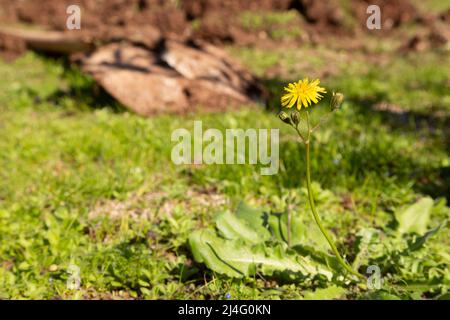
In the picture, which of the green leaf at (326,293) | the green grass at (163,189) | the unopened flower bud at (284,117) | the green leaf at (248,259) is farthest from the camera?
the green grass at (163,189)

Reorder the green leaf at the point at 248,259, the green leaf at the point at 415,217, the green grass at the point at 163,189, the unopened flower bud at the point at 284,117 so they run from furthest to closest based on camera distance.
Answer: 1. the green leaf at the point at 415,217
2. the green grass at the point at 163,189
3. the green leaf at the point at 248,259
4. the unopened flower bud at the point at 284,117

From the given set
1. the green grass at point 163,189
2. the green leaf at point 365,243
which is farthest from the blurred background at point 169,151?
the green leaf at point 365,243

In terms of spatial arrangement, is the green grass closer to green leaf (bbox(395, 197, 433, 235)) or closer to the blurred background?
the blurred background

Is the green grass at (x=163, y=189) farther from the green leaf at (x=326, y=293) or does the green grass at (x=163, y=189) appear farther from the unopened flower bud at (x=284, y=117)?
the unopened flower bud at (x=284, y=117)

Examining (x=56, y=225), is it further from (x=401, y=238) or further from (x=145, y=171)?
(x=401, y=238)

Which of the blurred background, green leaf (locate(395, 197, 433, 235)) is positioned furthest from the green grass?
green leaf (locate(395, 197, 433, 235))

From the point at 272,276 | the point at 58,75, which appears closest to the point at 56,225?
the point at 272,276

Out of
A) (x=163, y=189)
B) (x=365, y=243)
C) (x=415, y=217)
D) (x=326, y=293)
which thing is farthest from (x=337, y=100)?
(x=163, y=189)

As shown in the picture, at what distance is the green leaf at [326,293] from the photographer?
2371mm

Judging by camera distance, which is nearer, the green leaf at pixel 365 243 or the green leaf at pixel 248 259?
the green leaf at pixel 248 259

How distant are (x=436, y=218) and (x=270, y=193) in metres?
1.16

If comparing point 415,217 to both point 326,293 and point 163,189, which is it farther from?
point 163,189

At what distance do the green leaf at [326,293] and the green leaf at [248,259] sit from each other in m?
0.13

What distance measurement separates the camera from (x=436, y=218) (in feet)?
10.9
